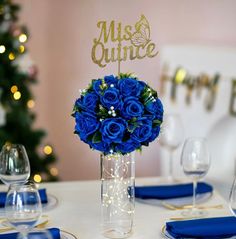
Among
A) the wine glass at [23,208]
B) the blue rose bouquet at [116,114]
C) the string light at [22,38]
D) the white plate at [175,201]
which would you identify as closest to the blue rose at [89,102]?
the blue rose bouquet at [116,114]

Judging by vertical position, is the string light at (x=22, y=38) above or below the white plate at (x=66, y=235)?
above

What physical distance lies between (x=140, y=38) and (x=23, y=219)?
678 millimetres

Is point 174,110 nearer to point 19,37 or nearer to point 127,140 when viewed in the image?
point 19,37

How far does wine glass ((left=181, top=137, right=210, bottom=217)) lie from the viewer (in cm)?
178

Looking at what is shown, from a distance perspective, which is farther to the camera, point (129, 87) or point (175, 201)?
point (175, 201)

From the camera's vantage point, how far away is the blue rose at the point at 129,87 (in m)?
1.47

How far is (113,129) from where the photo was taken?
145 centimetres

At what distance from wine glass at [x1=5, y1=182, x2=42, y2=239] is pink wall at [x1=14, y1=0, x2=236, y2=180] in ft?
7.78

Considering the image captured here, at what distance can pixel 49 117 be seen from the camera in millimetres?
3908

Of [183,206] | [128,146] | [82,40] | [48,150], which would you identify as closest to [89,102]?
[128,146]

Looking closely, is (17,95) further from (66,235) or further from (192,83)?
(66,235)

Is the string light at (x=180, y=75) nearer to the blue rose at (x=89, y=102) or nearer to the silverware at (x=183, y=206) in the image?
the silverware at (x=183, y=206)

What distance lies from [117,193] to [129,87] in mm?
327

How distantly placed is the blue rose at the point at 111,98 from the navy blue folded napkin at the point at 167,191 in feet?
1.63
